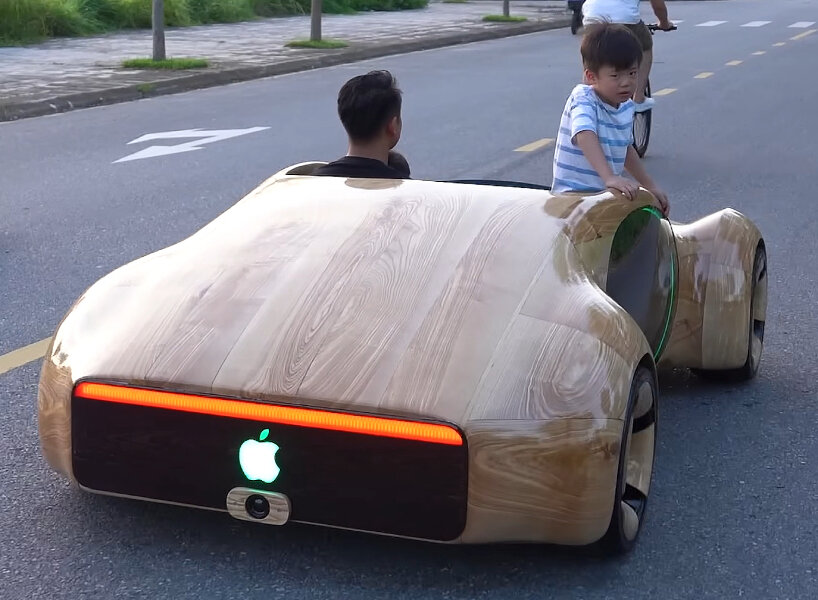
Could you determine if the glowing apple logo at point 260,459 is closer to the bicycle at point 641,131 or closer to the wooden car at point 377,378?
the wooden car at point 377,378

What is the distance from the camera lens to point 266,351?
3.17 meters

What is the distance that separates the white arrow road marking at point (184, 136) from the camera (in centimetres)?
1053

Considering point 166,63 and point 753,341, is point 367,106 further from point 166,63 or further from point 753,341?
point 166,63

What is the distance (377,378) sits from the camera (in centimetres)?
306

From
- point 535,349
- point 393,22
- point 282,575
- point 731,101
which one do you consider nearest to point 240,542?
point 282,575

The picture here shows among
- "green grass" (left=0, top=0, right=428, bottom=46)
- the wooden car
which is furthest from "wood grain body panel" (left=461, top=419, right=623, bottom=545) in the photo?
"green grass" (left=0, top=0, right=428, bottom=46)

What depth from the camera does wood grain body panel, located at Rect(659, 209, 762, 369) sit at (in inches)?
182

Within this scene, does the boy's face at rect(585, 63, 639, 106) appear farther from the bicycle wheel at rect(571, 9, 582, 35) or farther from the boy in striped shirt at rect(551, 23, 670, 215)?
the bicycle wheel at rect(571, 9, 582, 35)

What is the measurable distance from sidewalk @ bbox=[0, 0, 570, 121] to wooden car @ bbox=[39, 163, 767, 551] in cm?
972

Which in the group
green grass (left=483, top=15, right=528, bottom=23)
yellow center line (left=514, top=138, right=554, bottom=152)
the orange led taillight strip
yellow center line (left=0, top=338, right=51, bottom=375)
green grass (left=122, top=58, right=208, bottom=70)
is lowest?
green grass (left=483, top=15, right=528, bottom=23)

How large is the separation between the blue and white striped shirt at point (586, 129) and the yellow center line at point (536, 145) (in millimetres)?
5851

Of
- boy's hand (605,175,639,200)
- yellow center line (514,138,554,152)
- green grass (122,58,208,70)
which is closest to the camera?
boy's hand (605,175,639,200)

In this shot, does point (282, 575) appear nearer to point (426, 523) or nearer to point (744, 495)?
point (426, 523)

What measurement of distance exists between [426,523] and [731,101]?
12.3m
